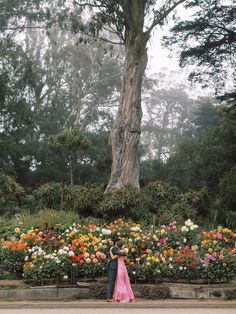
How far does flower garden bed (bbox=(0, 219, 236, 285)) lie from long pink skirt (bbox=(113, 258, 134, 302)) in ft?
1.42

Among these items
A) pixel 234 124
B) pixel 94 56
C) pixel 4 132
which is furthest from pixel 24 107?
pixel 94 56

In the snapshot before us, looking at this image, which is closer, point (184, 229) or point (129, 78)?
point (184, 229)

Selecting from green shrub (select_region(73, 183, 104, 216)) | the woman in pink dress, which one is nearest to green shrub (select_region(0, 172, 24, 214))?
green shrub (select_region(73, 183, 104, 216))

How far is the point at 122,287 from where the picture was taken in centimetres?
697

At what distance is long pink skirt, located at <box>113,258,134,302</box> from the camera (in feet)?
22.6

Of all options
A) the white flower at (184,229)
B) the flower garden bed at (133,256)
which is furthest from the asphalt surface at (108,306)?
the white flower at (184,229)

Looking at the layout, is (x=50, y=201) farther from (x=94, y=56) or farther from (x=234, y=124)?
(x=94, y=56)

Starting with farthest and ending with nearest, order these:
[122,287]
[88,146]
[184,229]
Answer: [88,146] → [184,229] → [122,287]

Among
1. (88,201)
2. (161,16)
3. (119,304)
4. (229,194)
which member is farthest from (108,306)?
(161,16)

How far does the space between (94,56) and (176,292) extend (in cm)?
3042

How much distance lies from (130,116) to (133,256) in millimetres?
8065

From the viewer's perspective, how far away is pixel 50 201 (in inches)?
641

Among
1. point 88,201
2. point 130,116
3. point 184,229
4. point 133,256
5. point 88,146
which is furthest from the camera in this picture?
point 88,146

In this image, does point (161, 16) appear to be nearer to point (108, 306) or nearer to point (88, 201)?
point (88, 201)
